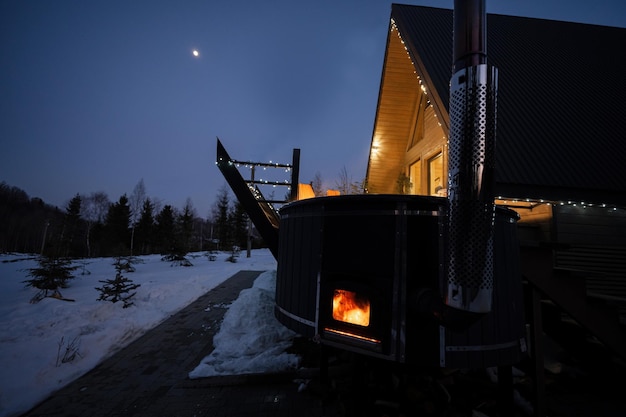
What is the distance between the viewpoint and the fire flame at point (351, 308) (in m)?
2.52

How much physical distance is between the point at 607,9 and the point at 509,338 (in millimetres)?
171311

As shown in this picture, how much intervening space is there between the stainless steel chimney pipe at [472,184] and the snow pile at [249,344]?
354 cm

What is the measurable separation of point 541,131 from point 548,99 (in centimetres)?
184

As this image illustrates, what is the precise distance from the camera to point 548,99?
7324mm

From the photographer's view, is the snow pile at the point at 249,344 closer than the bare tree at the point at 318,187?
Yes

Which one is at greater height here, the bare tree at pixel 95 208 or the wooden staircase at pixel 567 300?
the bare tree at pixel 95 208

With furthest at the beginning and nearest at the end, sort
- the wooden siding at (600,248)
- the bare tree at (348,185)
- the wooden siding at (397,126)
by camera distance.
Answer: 1. the bare tree at (348,185)
2. the wooden siding at (397,126)
3. the wooden siding at (600,248)

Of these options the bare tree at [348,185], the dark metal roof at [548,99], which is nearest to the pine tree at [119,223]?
the bare tree at [348,185]

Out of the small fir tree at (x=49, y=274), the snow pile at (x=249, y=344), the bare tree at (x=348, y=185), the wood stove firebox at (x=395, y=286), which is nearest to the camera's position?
the wood stove firebox at (x=395, y=286)

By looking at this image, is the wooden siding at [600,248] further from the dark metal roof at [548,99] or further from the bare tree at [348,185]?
the bare tree at [348,185]

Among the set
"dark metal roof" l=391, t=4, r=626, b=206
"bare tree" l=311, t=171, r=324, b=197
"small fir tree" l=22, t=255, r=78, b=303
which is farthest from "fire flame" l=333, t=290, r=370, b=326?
"small fir tree" l=22, t=255, r=78, b=303

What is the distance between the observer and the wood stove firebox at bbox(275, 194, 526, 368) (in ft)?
7.93

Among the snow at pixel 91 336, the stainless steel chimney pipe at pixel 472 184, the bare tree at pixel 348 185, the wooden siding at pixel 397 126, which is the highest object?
the wooden siding at pixel 397 126

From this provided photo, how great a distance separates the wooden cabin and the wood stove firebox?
3.83 feet
